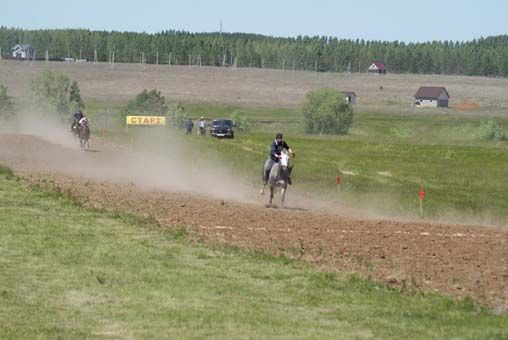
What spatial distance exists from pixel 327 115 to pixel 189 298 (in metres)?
111

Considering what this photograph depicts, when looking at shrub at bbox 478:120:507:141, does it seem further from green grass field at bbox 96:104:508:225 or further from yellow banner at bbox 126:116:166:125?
yellow banner at bbox 126:116:166:125

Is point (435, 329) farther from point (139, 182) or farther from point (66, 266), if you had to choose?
point (139, 182)

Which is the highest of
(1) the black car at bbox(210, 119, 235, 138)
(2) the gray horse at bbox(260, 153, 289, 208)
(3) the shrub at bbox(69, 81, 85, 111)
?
(2) the gray horse at bbox(260, 153, 289, 208)

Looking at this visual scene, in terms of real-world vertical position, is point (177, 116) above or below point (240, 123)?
above

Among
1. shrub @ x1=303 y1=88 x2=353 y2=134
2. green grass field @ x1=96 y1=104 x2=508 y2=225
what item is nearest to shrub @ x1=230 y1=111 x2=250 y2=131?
shrub @ x1=303 y1=88 x2=353 y2=134

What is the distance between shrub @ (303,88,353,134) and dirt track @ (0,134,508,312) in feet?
286

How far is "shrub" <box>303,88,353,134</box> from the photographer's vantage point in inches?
5012

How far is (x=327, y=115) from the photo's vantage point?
12744 cm

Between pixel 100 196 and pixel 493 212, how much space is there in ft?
49.8

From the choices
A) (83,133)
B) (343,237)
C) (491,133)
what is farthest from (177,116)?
(343,237)

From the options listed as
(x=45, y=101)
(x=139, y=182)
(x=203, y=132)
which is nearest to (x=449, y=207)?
(x=139, y=182)

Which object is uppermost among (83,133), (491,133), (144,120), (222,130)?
(83,133)

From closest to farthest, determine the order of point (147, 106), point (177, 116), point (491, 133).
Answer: point (491, 133)
point (177, 116)
point (147, 106)

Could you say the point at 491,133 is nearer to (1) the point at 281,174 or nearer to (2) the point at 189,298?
(1) the point at 281,174
